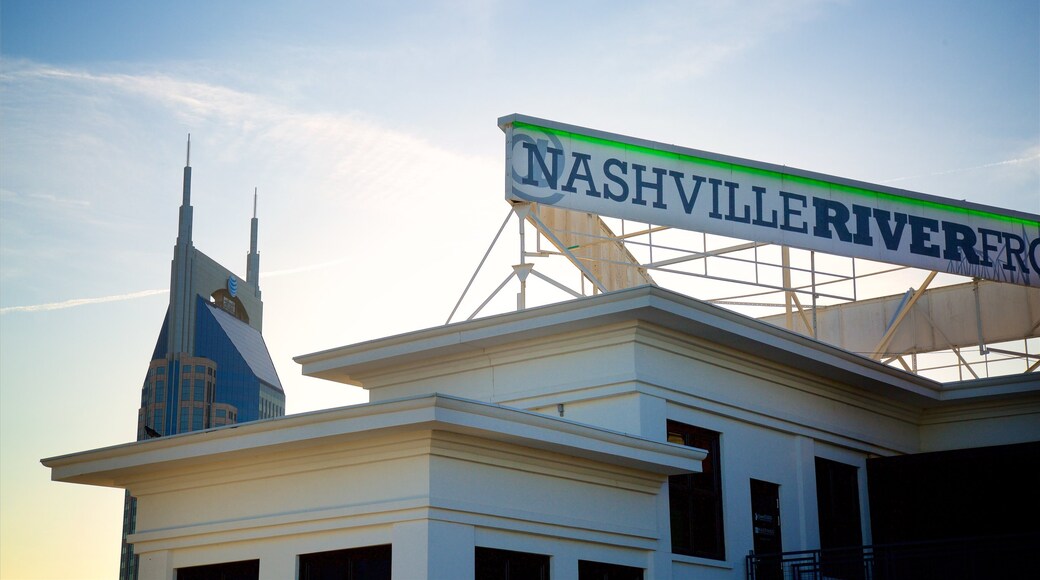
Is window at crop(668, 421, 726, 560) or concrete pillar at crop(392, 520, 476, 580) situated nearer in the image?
concrete pillar at crop(392, 520, 476, 580)

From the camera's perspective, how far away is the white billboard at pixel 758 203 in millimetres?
22703

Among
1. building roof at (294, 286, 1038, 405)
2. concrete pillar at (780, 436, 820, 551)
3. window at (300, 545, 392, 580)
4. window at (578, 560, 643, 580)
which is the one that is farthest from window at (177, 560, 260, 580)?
concrete pillar at (780, 436, 820, 551)

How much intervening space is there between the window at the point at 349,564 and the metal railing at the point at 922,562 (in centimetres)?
697

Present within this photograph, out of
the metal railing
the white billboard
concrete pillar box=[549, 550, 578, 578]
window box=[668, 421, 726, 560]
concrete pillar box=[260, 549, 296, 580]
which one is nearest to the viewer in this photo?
concrete pillar box=[260, 549, 296, 580]

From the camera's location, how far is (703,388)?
2088cm

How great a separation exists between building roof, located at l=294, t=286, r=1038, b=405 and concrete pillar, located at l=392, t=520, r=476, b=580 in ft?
15.0

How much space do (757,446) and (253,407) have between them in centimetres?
17677

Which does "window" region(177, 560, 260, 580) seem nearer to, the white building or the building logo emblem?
the white building

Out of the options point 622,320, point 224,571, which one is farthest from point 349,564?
point 622,320

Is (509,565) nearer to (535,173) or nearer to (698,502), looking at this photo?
(698,502)

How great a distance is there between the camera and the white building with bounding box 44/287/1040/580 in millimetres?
16422

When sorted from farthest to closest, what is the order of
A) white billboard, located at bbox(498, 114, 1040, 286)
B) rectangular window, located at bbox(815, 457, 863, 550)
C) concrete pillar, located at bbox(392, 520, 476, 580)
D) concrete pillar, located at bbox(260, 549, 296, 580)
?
rectangular window, located at bbox(815, 457, 863, 550), white billboard, located at bbox(498, 114, 1040, 286), concrete pillar, located at bbox(260, 549, 296, 580), concrete pillar, located at bbox(392, 520, 476, 580)

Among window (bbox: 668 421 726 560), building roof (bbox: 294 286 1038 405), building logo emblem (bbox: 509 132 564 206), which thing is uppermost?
building logo emblem (bbox: 509 132 564 206)

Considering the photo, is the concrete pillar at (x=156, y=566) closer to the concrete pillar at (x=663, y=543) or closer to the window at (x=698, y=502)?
the concrete pillar at (x=663, y=543)
